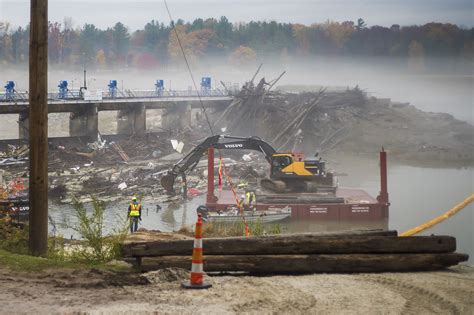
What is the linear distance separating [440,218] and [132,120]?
2829 cm

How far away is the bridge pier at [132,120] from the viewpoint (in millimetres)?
50803

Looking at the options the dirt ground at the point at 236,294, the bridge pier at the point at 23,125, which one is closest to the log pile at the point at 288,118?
the bridge pier at the point at 23,125

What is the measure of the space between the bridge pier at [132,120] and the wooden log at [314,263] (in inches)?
1607

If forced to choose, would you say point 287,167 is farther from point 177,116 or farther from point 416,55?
point 177,116

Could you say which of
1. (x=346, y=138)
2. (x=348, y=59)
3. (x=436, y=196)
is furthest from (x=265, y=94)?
(x=436, y=196)

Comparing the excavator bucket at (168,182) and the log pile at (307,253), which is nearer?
the log pile at (307,253)

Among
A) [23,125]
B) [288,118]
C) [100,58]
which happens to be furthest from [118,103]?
[100,58]

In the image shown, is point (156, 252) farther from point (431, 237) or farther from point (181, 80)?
point (181, 80)

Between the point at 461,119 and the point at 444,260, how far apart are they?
1771 inches

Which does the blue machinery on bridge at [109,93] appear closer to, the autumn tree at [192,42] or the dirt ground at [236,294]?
the autumn tree at [192,42]

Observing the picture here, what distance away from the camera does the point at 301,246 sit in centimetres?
953

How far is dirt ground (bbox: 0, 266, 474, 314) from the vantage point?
7.86 meters

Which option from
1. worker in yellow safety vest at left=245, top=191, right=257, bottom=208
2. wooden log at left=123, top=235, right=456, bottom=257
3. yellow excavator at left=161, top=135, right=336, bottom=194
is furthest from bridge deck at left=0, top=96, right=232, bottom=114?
wooden log at left=123, top=235, right=456, bottom=257

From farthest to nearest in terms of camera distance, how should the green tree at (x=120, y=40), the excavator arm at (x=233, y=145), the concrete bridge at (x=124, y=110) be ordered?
the green tree at (x=120, y=40)
the concrete bridge at (x=124, y=110)
the excavator arm at (x=233, y=145)
